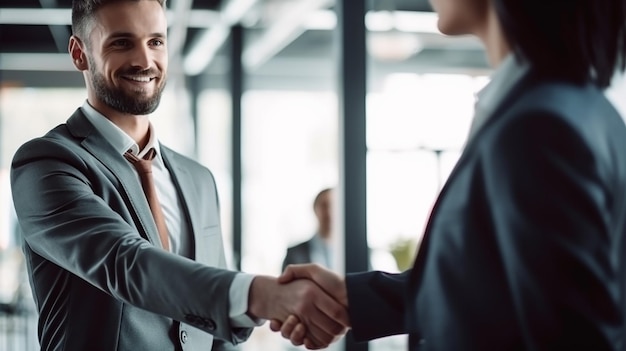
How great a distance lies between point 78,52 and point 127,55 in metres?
0.17

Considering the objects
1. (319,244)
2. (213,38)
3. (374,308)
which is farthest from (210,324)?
(213,38)

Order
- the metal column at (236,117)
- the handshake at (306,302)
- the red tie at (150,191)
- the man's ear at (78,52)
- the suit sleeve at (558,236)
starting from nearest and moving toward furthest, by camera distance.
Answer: the suit sleeve at (558,236) < the handshake at (306,302) < the red tie at (150,191) < the man's ear at (78,52) < the metal column at (236,117)

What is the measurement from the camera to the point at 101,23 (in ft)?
6.11

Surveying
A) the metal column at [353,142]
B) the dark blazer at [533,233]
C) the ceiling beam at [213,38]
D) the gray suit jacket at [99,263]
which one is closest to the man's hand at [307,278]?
the gray suit jacket at [99,263]

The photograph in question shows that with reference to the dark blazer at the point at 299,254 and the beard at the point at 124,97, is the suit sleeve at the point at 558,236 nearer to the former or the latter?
the beard at the point at 124,97

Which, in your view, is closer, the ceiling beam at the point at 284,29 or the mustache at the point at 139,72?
the mustache at the point at 139,72

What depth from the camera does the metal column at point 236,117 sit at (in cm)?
865

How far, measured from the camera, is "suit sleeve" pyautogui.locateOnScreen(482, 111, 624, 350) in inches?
39.0

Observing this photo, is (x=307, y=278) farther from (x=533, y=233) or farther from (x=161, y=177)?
(x=533, y=233)

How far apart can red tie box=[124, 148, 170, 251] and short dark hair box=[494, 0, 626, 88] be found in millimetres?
938

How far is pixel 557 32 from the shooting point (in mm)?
1149

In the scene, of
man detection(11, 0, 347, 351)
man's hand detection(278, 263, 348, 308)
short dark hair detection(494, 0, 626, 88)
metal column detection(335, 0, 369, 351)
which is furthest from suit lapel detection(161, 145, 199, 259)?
metal column detection(335, 0, 369, 351)

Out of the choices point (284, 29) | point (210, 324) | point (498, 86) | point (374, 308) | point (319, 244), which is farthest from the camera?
point (284, 29)

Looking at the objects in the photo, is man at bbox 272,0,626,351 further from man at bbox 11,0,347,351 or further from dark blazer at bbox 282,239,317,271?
dark blazer at bbox 282,239,317,271
